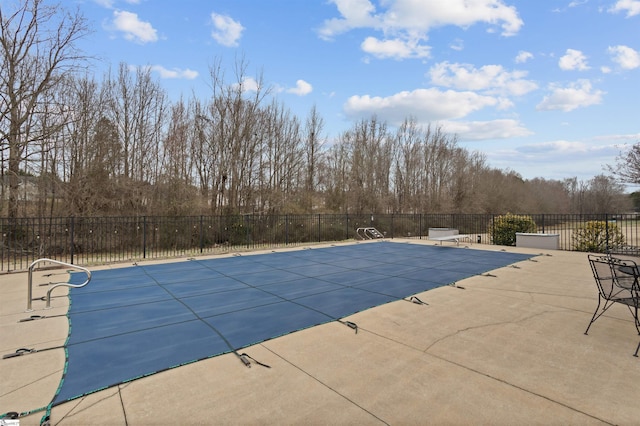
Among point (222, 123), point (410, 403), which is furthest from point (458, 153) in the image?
point (410, 403)

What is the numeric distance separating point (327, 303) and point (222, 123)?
14.4 meters

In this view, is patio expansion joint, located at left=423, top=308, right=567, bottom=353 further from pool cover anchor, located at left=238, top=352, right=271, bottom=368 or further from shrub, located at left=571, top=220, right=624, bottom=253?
shrub, located at left=571, top=220, right=624, bottom=253

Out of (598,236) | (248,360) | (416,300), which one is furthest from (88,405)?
(598,236)

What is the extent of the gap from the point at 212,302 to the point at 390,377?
332 centimetres

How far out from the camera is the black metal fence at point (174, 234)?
1052 centimetres

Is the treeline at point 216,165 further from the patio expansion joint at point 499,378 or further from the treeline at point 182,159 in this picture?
the patio expansion joint at point 499,378

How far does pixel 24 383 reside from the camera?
8.79 feet

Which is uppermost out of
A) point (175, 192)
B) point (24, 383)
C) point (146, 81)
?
point (146, 81)

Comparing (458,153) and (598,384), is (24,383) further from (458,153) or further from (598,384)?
(458,153)

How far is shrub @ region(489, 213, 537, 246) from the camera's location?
13.0 m

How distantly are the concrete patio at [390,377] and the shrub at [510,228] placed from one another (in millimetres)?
9316

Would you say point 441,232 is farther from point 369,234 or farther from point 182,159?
point 182,159

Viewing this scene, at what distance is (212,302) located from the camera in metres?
5.04

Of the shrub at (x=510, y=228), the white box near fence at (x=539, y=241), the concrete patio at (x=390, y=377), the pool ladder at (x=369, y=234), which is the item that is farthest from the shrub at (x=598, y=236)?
the pool ladder at (x=369, y=234)
